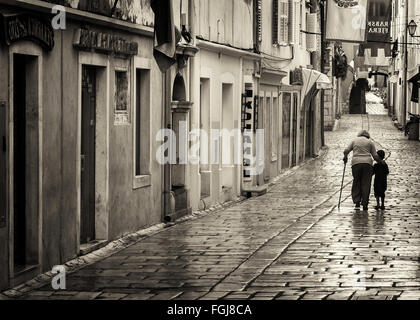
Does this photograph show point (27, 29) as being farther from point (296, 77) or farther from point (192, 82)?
point (296, 77)

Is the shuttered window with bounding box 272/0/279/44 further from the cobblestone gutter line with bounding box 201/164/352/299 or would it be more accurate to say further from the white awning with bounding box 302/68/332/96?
the cobblestone gutter line with bounding box 201/164/352/299

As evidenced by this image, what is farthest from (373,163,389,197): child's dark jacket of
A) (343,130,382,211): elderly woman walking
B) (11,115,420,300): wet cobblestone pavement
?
Answer: (11,115,420,300): wet cobblestone pavement

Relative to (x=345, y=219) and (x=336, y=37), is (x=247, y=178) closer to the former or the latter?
(x=345, y=219)

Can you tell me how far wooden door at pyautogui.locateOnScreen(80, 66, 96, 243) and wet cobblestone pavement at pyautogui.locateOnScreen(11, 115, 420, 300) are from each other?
0.68 metres

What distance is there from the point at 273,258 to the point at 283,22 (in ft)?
66.7

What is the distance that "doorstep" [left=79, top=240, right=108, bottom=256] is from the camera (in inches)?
602

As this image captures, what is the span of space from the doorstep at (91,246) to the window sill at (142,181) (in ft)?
6.48

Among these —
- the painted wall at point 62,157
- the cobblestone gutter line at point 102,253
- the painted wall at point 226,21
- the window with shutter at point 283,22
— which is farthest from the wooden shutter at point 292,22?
the painted wall at point 62,157

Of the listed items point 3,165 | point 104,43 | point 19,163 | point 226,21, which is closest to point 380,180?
point 226,21

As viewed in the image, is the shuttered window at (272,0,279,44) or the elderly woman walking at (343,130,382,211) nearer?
the elderly woman walking at (343,130,382,211)

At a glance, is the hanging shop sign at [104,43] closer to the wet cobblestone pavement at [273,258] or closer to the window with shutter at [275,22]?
the wet cobblestone pavement at [273,258]

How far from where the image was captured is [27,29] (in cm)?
1285

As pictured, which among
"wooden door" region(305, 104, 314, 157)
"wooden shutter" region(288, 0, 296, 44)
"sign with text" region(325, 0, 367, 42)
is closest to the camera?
"wooden shutter" region(288, 0, 296, 44)
